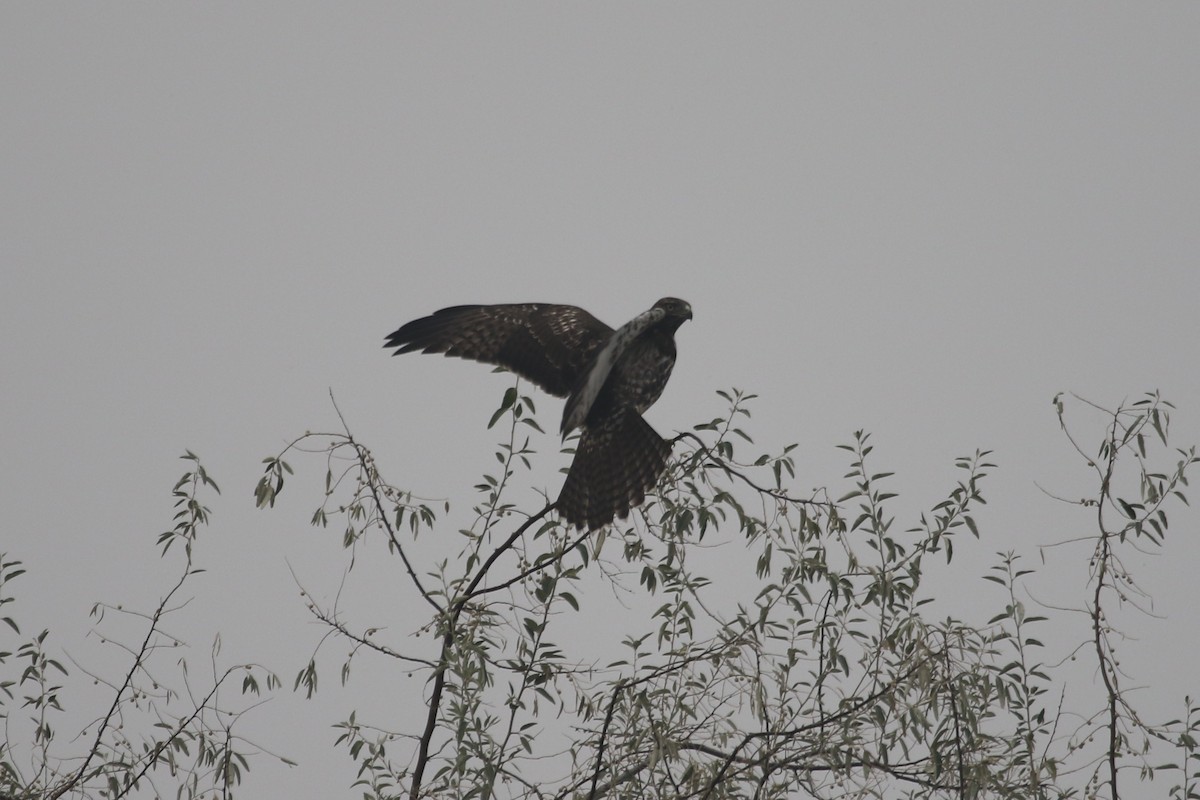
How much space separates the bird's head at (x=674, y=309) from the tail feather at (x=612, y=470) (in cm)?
68

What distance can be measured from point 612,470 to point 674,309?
1.14 meters

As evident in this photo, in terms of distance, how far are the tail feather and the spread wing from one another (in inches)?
16.2

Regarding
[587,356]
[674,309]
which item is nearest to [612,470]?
[587,356]

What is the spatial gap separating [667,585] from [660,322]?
2.74 m

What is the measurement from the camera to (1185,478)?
4781 mm

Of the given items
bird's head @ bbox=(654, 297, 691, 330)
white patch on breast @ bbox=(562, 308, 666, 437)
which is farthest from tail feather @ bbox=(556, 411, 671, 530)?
bird's head @ bbox=(654, 297, 691, 330)

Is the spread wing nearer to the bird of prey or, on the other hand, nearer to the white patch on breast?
the bird of prey

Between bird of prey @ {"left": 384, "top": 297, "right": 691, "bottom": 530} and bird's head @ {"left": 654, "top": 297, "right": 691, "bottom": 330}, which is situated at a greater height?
bird's head @ {"left": 654, "top": 297, "right": 691, "bottom": 330}

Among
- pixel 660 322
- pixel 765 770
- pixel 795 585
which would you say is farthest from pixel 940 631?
pixel 660 322

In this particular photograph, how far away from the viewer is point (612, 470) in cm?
720

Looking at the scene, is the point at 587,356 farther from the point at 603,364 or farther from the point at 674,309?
the point at 674,309

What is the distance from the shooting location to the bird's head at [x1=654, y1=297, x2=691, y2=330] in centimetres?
750

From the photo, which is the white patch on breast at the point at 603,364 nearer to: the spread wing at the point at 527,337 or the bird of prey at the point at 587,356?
the bird of prey at the point at 587,356

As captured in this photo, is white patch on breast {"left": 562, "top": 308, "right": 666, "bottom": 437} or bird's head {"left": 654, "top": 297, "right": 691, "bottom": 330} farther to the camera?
bird's head {"left": 654, "top": 297, "right": 691, "bottom": 330}
